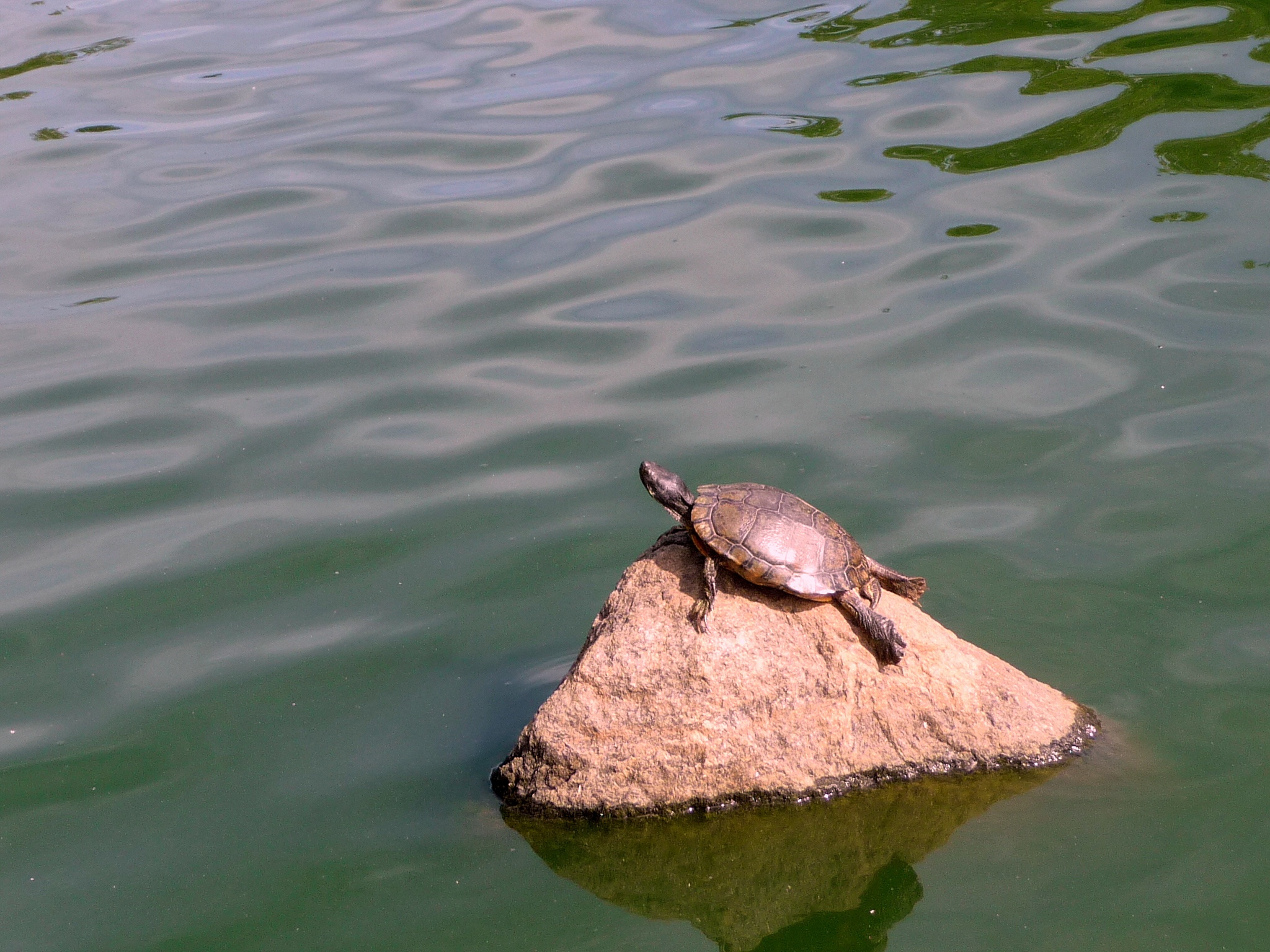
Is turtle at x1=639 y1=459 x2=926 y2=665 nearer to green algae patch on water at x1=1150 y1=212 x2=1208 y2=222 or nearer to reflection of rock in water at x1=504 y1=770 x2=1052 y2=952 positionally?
reflection of rock in water at x1=504 y1=770 x2=1052 y2=952

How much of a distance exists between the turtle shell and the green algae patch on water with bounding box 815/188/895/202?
5118 millimetres

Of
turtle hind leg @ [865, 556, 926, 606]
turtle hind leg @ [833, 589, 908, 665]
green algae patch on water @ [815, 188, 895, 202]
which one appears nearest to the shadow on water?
green algae patch on water @ [815, 188, 895, 202]

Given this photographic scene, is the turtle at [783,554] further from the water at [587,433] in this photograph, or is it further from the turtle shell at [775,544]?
the water at [587,433]

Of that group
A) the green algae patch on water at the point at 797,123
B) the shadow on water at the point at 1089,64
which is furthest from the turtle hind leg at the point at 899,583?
the green algae patch on water at the point at 797,123

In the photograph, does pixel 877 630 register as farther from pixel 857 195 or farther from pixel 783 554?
pixel 857 195

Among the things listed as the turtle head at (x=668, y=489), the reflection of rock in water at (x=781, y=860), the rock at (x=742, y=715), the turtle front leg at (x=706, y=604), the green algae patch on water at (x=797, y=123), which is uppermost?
the green algae patch on water at (x=797, y=123)

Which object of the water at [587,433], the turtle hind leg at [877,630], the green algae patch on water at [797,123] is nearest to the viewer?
the water at [587,433]

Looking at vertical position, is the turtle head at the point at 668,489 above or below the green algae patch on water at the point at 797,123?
below

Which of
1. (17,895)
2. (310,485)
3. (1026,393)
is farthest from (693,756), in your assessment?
(1026,393)

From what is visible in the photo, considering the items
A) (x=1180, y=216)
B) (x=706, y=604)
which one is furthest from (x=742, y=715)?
(x=1180, y=216)

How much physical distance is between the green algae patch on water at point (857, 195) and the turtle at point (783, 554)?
5.08m

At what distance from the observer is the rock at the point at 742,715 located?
13.1 ft

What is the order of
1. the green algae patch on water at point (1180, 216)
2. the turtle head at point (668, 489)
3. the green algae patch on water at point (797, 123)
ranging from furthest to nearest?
the green algae patch on water at point (797, 123) < the green algae patch on water at point (1180, 216) < the turtle head at point (668, 489)

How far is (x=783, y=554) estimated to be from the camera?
4082 millimetres
